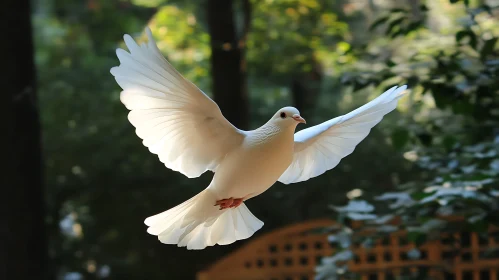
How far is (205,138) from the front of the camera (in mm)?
987

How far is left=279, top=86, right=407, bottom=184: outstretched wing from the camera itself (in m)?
1.02

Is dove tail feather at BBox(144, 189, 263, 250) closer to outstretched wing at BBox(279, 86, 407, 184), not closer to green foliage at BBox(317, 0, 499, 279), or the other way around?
outstretched wing at BBox(279, 86, 407, 184)

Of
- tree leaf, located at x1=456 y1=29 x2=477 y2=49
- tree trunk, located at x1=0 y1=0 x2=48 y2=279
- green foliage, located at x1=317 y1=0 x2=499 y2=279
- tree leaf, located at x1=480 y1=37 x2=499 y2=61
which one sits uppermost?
tree trunk, located at x1=0 y1=0 x2=48 y2=279

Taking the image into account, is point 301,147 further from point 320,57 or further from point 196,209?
point 320,57

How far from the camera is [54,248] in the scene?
4.07 metres

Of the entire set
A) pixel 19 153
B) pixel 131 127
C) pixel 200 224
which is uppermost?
pixel 131 127

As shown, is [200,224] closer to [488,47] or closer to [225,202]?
[225,202]

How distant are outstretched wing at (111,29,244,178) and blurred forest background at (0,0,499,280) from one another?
194 cm

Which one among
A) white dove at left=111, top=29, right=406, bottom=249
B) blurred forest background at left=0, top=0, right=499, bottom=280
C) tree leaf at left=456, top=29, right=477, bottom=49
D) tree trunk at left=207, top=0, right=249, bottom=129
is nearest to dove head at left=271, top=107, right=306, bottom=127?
white dove at left=111, top=29, right=406, bottom=249

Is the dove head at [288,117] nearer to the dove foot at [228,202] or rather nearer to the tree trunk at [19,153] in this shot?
the dove foot at [228,202]

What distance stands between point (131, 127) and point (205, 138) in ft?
10.1

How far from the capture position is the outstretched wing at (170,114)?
33.4 inches

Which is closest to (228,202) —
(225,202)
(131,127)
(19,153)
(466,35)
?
(225,202)

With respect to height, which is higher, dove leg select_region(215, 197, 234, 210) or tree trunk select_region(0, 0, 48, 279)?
tree trunk select_region(0, 0, 48, 279)
